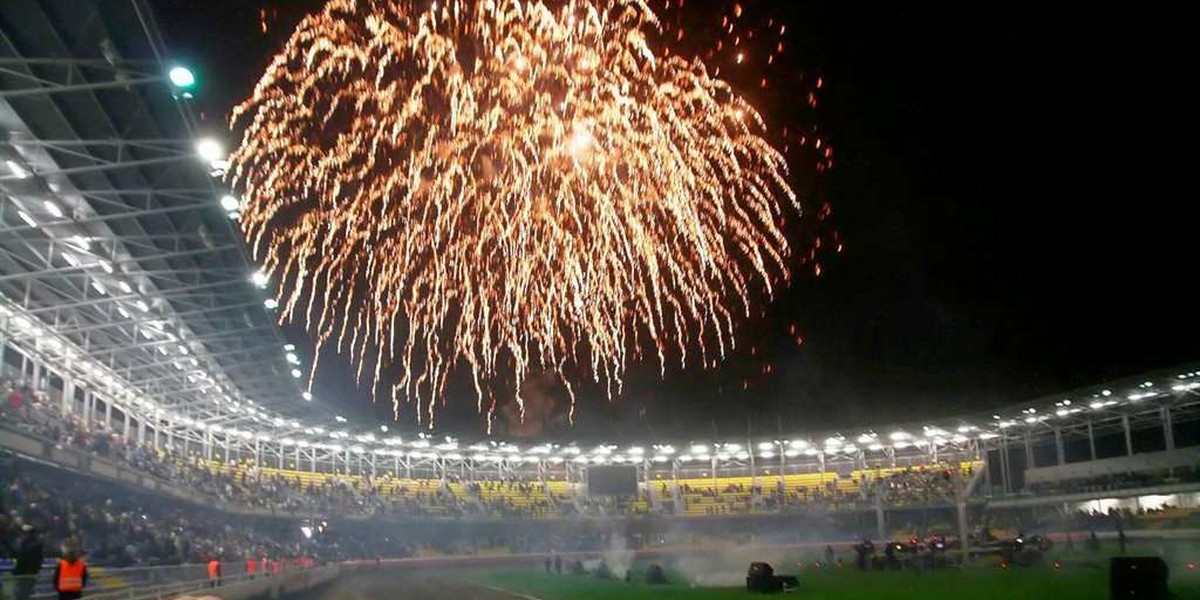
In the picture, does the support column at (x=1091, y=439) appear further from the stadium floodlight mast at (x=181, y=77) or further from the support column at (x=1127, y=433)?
the stadium floodlight mast at (x=181, y=77)

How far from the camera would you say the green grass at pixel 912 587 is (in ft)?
74.8

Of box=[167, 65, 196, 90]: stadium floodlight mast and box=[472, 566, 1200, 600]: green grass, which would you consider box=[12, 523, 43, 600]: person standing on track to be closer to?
box=[167, 65, 196, 90]: stadium floodlight mast

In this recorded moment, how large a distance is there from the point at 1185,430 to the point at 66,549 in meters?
49.5

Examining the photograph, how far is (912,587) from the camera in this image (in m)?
27.2

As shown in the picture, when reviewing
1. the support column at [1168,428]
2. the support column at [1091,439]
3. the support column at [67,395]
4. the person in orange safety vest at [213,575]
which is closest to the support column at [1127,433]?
the support column at [1091,439]

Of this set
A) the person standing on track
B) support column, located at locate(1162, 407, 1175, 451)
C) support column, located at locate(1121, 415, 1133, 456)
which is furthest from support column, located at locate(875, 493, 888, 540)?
the person standing on track

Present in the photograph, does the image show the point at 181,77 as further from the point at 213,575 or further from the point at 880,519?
the point at 880,519

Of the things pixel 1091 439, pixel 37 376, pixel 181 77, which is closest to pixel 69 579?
pixel 181 77

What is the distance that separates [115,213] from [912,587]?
23025 mm

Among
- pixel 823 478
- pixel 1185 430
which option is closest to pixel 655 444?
pixel 823 478

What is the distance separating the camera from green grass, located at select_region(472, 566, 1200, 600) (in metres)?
22.8

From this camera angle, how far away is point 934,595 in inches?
942

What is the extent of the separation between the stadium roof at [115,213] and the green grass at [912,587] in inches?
554

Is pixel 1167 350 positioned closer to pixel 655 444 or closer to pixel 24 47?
pixel 655 444
